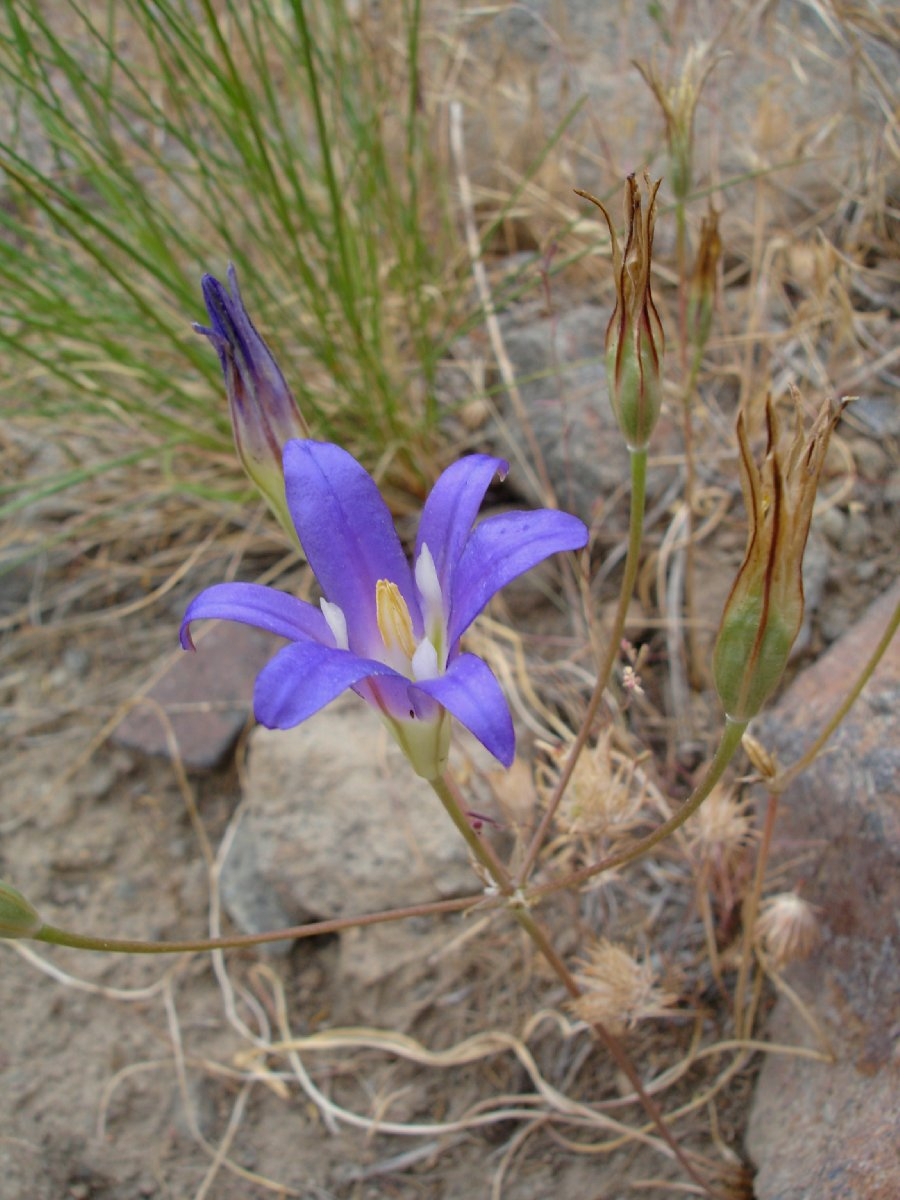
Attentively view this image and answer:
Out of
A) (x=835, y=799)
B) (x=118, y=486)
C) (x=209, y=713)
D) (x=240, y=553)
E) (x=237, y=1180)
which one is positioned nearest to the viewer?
(x=835, y=799)

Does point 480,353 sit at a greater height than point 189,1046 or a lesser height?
greater

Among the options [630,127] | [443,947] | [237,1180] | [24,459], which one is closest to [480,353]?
[630,127]

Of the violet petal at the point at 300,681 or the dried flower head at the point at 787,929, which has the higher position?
the violet petal at the point at 300,681

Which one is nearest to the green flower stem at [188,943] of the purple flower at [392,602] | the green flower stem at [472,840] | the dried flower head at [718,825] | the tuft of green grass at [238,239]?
the green flower stem at [472,840]

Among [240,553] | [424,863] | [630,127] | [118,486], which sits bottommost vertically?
[424,863]

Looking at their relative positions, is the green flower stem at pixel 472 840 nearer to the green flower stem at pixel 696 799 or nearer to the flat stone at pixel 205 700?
the green flower stem at pixel 696 799

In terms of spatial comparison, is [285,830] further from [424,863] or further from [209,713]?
[209,713]

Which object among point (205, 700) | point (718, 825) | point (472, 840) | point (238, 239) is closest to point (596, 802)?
point (718, 825)

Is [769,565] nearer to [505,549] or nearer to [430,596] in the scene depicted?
[505,549]
